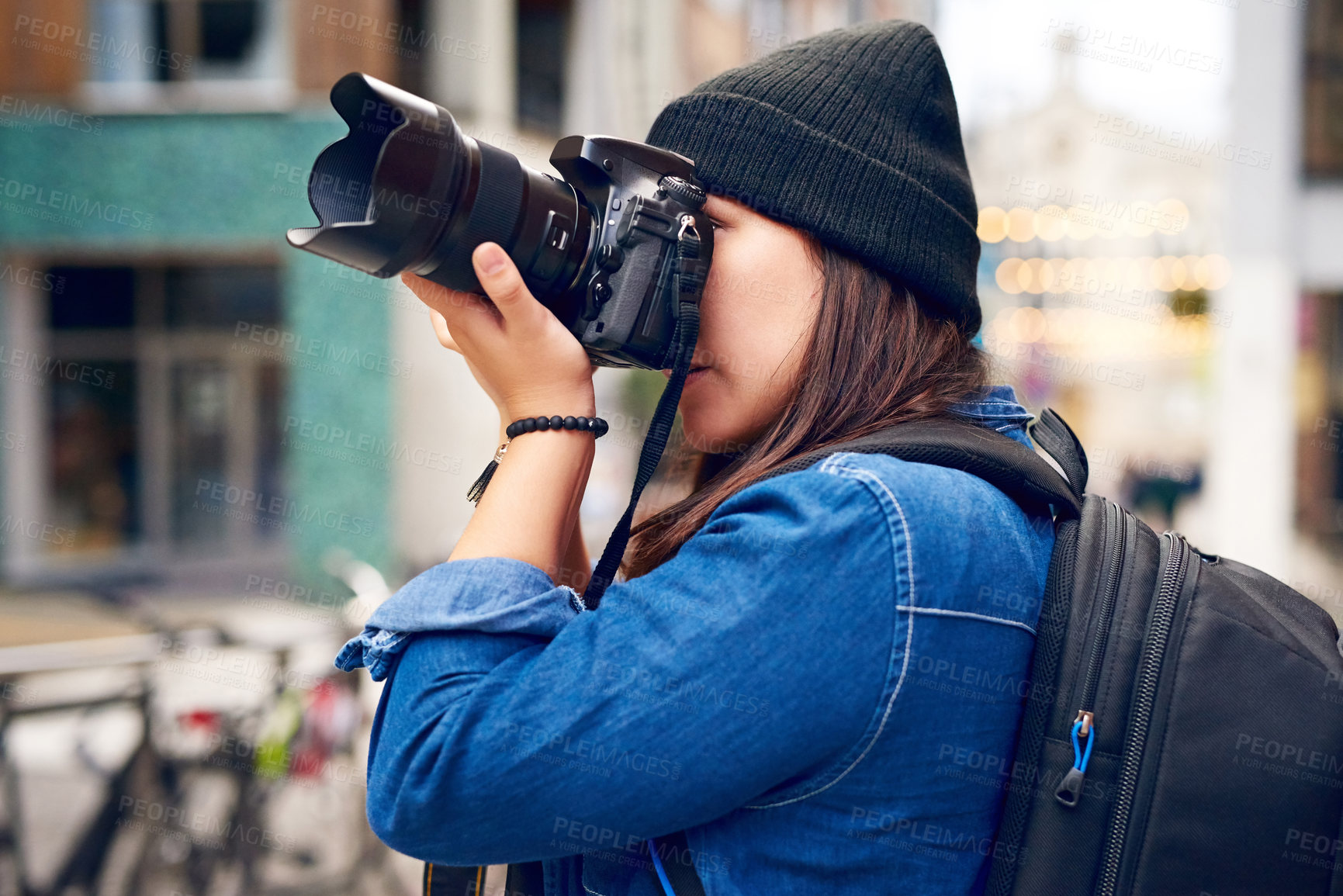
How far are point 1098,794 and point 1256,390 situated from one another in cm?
794

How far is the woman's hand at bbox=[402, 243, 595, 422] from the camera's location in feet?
3.52

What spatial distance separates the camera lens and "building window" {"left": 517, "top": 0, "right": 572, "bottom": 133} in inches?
368

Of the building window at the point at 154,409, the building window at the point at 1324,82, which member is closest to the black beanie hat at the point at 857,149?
the building window at the point at 1324,82

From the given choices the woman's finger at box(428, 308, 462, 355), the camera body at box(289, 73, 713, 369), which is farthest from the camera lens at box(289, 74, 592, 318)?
the woman's finger at box(428, 308, 462, 355)

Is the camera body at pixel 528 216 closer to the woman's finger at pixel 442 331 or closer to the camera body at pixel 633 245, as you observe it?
the camera body at pixel 633 245

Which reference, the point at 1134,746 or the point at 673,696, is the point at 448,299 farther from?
the point at 1134,746

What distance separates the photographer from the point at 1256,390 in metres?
7.78

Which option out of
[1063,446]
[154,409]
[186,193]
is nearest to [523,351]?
[1063,446]

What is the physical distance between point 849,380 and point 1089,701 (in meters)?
0.40

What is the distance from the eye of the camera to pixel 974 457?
981 mm

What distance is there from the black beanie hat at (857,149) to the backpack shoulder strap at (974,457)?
0.23 metres

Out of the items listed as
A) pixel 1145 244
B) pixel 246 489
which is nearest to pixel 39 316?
pixel 246 489

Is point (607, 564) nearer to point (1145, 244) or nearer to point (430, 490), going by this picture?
point (430, 490)

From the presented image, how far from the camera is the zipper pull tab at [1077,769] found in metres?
0.94
